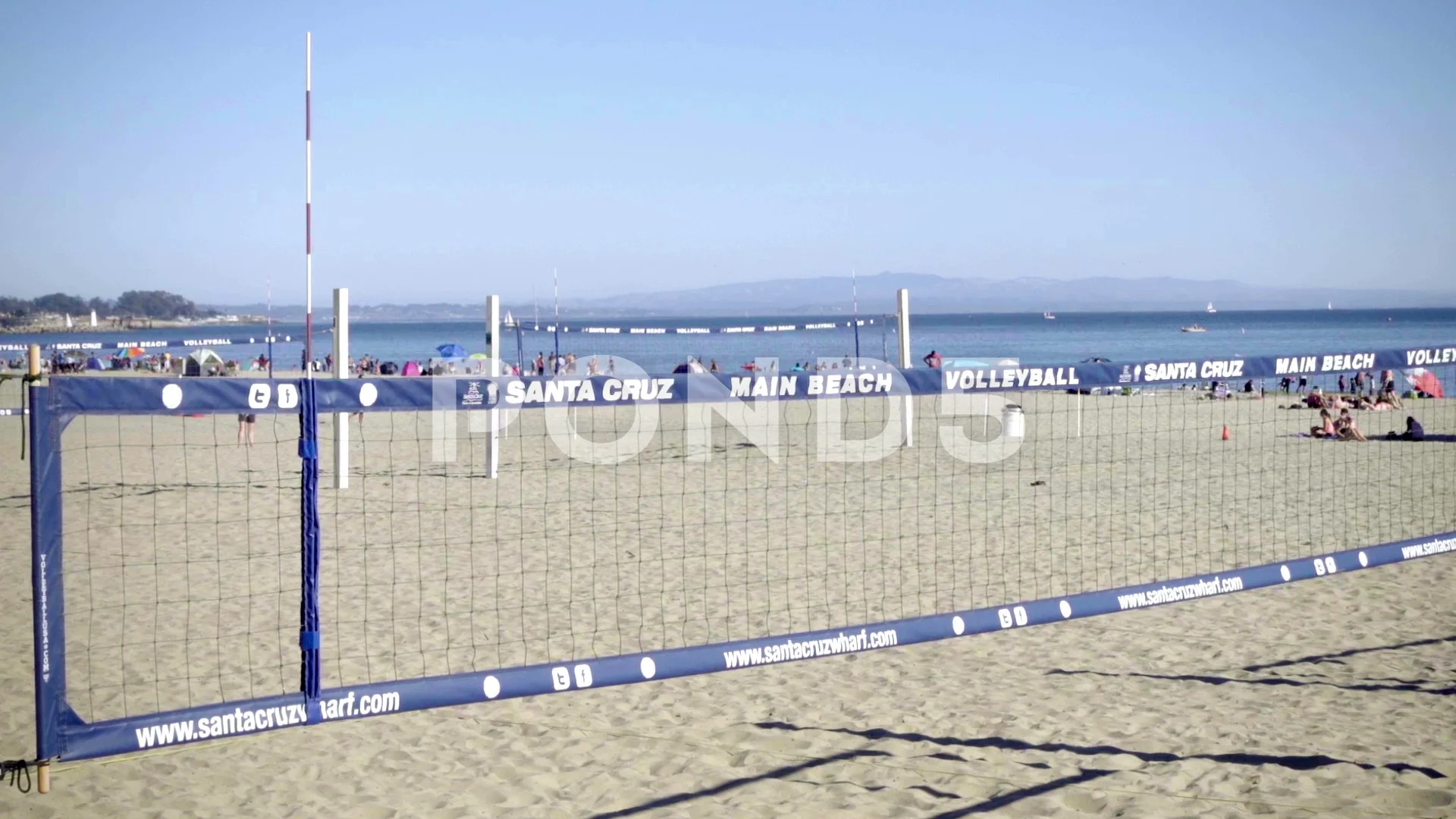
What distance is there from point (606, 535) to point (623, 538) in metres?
0.15

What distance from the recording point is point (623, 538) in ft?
29.3

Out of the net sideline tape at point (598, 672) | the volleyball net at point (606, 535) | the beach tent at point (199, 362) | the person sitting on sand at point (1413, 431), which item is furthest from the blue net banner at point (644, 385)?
the beach tent at point (199, 362)

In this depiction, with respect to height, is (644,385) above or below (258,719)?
above

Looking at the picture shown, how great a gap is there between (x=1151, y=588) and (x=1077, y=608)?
472 millimetres

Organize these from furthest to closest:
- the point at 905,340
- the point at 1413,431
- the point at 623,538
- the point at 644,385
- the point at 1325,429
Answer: the point at 1325,429 < the point at 1413,431 < the point at 905,340 < the point at 623,538 < the point at 644,385

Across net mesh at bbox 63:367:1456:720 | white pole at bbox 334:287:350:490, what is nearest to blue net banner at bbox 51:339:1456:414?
net mesh at bbox 63:367:1456:720

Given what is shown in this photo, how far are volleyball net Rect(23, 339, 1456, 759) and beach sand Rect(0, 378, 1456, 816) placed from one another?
5 cm

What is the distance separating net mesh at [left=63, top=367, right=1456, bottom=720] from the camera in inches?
243

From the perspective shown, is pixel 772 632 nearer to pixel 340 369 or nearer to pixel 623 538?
pixel 623 538

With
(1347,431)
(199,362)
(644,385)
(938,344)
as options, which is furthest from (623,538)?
(938,344)

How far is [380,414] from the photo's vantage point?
18922 mm

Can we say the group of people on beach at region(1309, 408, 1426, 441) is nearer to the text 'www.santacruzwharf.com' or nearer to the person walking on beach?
the person walking on beach

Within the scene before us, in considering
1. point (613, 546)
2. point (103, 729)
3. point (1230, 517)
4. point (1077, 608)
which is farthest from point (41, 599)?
point (1230, 517)

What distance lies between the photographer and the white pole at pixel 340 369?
10.4 metres
